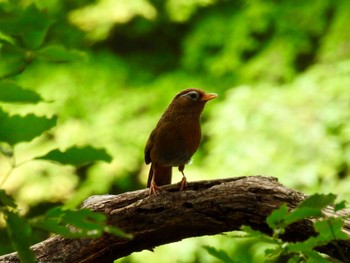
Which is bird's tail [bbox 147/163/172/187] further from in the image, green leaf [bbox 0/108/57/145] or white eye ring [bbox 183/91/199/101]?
green leaf [bbox 0/108/57/145]

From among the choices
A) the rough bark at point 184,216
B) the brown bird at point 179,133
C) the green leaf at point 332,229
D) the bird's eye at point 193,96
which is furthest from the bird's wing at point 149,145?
the green leaf at point 332,229

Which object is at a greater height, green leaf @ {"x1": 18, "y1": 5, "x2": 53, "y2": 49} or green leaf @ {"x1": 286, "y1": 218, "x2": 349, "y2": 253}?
green leaf @ {"x1": 18, "y1": 5, "x2": 53, "y2": 49}

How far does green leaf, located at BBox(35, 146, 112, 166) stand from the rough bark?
1.60m

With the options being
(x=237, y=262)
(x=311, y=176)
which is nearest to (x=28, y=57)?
(x=237, y=262)

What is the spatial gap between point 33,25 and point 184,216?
173 centimetres

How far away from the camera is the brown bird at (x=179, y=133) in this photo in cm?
316

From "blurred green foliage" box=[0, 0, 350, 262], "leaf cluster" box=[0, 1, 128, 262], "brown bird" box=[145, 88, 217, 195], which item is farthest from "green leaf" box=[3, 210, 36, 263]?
"blurred green foliage" box=[0, 0, 350, 262]

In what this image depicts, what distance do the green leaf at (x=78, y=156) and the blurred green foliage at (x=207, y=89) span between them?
4.70 meters

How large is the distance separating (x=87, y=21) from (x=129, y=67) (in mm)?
808

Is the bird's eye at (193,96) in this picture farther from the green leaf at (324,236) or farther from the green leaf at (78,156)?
the green leaf at (78,156)

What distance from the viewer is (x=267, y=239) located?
0.97 metres

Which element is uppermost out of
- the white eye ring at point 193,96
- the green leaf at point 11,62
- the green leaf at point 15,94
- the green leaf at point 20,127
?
the white eye ring at point 193,96

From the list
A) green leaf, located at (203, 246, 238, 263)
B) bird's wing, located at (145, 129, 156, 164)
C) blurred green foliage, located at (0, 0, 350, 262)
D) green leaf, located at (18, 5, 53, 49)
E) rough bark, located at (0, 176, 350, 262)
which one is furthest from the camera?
blurred green foliage, located at (0, 0, 350, 262)

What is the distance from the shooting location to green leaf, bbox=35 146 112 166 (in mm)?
834
